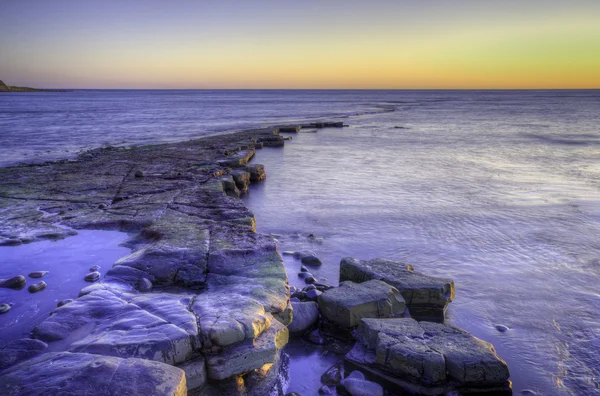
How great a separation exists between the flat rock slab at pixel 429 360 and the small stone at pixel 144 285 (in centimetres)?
214

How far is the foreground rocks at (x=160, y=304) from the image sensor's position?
2.70 m

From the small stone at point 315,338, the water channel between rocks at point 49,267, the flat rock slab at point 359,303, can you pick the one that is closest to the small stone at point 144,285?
the water channel between rocks at point 49,267

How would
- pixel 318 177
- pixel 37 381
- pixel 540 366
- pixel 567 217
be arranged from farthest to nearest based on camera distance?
pixel 318 177 → pixel 567 217 → pixel 540 366 → pixel 37 381

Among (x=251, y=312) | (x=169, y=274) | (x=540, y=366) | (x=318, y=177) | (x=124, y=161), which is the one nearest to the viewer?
(x=251, y=312)

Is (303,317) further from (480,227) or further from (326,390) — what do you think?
(480,227)

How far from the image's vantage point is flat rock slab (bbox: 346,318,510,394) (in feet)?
12.3

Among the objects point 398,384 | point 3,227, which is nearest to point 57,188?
point 3,227

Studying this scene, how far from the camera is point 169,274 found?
15.1 feet

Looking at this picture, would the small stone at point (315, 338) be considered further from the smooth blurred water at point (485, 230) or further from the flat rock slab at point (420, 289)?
the flat rock slab at point (420, 289)

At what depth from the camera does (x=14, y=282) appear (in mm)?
4785

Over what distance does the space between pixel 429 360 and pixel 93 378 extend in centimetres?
273

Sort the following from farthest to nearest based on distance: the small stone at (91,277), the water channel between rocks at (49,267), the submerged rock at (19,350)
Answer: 1. the small stone at (91,277)
2. the water channel between rocks at (49,267)
3. the submerged rock at (19,350)

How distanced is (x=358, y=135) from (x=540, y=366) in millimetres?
22509

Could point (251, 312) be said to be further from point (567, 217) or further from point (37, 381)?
point (567, 217)
